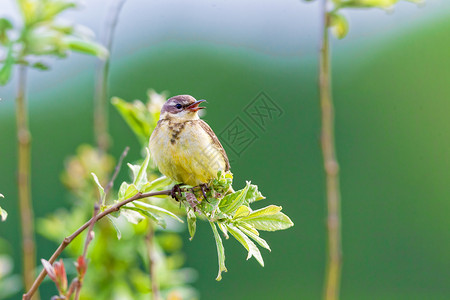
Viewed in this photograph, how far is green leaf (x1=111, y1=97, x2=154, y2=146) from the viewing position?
7.94 feet

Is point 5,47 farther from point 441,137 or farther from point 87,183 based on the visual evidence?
point 441,137

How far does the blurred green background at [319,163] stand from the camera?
373 inches

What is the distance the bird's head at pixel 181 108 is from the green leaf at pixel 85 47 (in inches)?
15.0

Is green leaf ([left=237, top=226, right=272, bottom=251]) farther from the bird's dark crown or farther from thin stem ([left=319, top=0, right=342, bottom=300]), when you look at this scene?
the bird's dark crown

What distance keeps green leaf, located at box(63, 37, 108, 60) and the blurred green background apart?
623 cm

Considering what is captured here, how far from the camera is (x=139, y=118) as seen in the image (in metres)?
2.52

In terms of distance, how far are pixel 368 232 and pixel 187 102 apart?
28.1ft

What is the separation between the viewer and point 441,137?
1098cm

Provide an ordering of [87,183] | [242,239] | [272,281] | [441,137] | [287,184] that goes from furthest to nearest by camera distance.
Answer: [441,137] → [272,281] → [287,184] → [87,183] → [242,239]

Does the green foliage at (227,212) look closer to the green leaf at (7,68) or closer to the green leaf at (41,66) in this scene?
the green leaf at (7,68)

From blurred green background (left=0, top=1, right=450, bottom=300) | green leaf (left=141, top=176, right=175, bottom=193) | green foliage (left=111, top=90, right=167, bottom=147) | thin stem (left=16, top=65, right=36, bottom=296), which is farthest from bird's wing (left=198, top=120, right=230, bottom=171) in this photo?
blurred green background (left=0, top=1, right=450, bottom=300)

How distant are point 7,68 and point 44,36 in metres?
0.38

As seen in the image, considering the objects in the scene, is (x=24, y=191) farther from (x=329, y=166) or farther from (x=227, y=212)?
(x=329, y=166)

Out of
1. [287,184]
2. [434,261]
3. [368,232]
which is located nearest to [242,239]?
[287,184]
